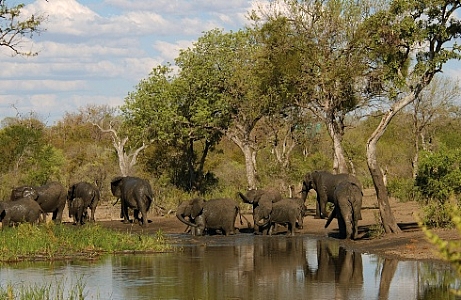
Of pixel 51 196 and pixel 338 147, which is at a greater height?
pixel 338 147

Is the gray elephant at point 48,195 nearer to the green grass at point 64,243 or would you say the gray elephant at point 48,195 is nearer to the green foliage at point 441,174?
the green grass at point 64,243

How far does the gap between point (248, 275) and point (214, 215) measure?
8013 mm

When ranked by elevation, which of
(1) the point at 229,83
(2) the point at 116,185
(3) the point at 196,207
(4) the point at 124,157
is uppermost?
(1) the point at 229,83

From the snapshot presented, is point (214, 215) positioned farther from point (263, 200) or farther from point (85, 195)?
point (85, 195)

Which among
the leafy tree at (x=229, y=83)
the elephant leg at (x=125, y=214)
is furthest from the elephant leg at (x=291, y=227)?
the leafy tree at (x=229, y=83)

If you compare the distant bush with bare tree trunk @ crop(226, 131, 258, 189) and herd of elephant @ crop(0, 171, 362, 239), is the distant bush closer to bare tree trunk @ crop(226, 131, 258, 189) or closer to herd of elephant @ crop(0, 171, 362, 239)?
herd of elephant @ crop(0, 171, 362, 239)

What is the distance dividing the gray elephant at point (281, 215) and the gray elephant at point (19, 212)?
6.54 m

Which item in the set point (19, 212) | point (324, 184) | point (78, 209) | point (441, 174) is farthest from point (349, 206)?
point (78, 209)

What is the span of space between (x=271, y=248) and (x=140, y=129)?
18130 mm

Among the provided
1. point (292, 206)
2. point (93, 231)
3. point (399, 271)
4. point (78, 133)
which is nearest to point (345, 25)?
point (292, 206)

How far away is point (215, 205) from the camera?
24.2 m

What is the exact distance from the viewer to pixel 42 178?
3722 cm

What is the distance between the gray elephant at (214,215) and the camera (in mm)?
24109

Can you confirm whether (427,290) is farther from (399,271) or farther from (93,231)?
(93,231)
